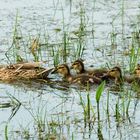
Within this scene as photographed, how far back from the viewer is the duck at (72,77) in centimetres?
861

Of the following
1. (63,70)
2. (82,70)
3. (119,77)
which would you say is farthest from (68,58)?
(119,77)

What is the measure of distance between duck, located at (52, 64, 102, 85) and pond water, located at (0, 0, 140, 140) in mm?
173

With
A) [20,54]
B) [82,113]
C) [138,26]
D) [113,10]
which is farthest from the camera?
[113,10]

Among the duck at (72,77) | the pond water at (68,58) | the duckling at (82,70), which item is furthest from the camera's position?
the duckling at (82,70)

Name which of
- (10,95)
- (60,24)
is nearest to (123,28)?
(60,24)

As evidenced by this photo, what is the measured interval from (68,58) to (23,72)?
33.2 inches

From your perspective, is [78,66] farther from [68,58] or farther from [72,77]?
[68,58]

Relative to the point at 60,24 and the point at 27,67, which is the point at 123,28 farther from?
the point at 27,67

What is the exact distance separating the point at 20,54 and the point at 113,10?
2.83 metres

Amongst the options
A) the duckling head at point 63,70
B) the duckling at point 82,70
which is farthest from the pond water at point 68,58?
the duckling at point 82,70

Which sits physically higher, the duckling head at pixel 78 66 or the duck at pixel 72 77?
the duckling head at pixel 78 66

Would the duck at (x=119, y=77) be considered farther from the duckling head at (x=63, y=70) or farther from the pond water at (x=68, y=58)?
the duckling head at (x=63, y=70)

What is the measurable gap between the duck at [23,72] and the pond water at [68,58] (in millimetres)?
197

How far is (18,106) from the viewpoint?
755cm
